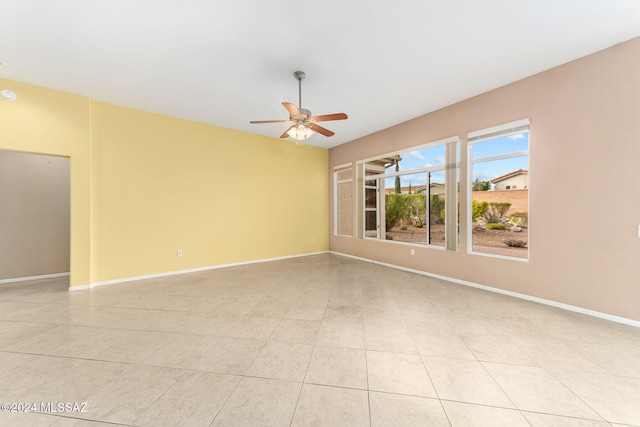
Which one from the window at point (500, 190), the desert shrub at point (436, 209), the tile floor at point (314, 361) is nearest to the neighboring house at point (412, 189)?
the desert shrub at point (436, 209)

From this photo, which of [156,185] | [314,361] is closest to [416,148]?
[314,361]

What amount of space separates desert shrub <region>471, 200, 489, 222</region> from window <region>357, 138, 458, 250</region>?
0.28 m

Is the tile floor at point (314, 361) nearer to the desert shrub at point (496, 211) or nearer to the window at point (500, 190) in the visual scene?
the window at point (500, 190)

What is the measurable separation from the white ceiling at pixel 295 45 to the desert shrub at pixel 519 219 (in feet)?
6.88

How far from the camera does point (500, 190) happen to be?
13.1ft

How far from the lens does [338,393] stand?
1.75 meters

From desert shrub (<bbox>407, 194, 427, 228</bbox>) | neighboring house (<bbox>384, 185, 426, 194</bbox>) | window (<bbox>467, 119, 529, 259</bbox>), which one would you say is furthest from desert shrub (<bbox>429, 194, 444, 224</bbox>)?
window (<bbox>467, 119, 529, 259</bbox>)

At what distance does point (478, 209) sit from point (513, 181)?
2.23 ft

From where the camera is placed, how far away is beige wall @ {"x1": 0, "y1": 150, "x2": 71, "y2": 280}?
14.7 ft

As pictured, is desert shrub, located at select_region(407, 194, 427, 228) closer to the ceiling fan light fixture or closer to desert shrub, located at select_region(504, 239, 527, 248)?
desert shrub, located at select_region(504, 239, 527, 248)

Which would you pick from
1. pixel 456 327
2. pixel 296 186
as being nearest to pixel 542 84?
pixel 456 327

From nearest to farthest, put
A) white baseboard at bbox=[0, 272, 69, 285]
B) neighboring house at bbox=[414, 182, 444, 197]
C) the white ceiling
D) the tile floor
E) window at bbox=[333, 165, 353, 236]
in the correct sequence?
1. the tile floor
2. the white ceiling
3. white baseboard at bbox=[0, 272, 69, 285]
4. neighboring house at bbox=[414, 182, 444, 197]
5. window at bbox=[333, 165, 353, 236]

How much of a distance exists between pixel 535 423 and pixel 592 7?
377 centimetres

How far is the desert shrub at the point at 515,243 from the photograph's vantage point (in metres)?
3.74
